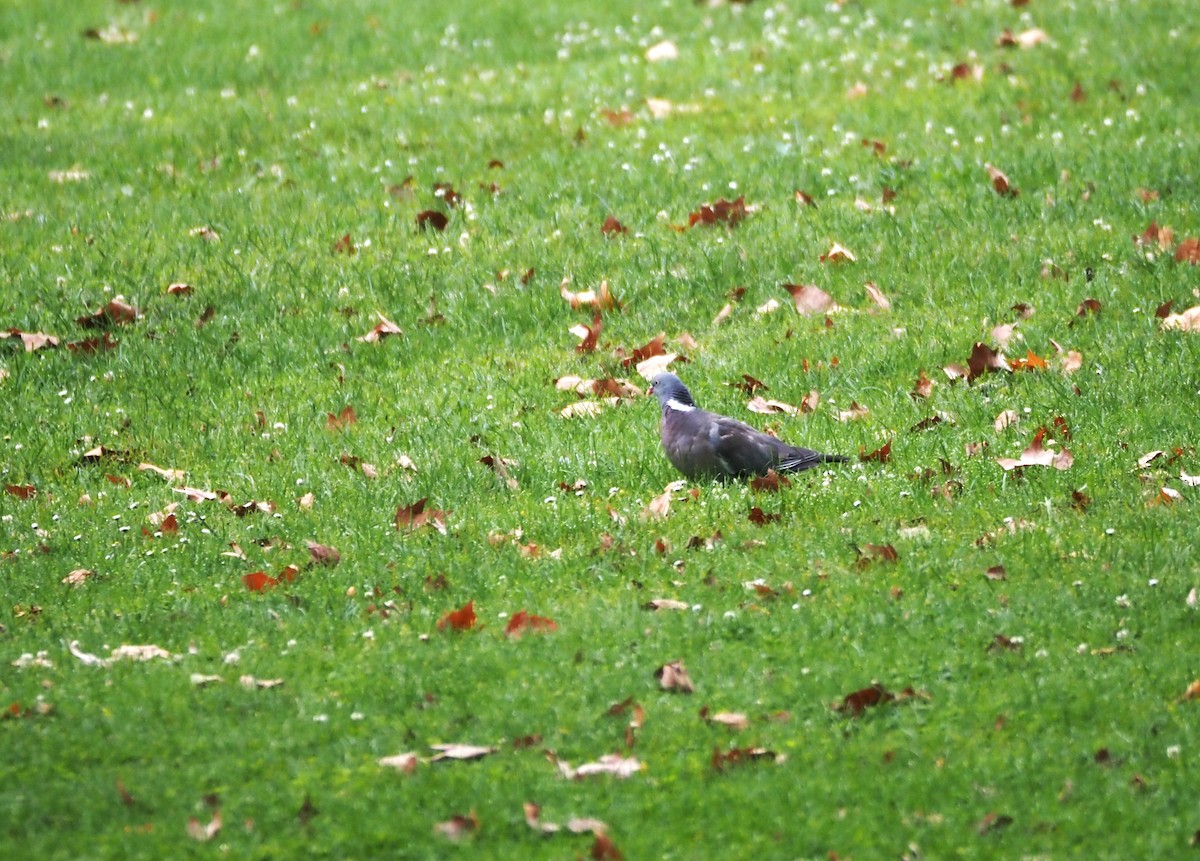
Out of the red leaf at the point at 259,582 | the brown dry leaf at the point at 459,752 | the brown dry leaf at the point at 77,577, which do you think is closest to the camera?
the brown dry leaf at the point at 459,752

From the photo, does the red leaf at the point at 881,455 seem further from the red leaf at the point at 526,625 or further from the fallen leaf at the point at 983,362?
the red leaf at the point at 526,625

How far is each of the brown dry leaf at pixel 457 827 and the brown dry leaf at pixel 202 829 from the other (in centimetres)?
62

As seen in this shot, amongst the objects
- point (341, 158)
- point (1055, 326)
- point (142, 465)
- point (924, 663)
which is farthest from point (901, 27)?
point (924, 663)

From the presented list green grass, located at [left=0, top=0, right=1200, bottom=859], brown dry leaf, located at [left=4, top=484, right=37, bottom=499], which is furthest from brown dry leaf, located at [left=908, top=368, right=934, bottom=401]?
brown dry leaf, located at [left=4, top=484, right=37, bottom=499]

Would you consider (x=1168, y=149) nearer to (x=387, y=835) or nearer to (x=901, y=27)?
(x=901, y=27)

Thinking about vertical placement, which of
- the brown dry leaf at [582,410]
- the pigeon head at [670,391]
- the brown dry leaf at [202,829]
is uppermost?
the pigeon head at [670,391]

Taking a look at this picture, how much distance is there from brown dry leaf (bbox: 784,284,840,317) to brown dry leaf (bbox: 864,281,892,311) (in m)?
0.22

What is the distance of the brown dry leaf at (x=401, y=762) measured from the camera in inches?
175

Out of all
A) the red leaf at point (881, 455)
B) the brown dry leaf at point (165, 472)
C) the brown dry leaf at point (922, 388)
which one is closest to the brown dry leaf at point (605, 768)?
the red leaf at point (881, 455)

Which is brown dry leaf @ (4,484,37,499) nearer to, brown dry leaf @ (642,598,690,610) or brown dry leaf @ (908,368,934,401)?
brown dry leaf @ (642,598,690,610)

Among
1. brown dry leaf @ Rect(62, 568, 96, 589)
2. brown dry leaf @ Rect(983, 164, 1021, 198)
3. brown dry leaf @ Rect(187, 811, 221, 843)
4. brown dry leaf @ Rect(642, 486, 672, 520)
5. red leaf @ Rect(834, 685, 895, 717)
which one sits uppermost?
brown dry leaf @ Rect(983, 164, 1021, 198)

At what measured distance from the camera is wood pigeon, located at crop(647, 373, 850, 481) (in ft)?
21.5

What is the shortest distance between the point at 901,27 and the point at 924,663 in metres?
9.82

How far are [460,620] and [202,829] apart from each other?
1.38 metres
